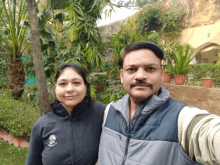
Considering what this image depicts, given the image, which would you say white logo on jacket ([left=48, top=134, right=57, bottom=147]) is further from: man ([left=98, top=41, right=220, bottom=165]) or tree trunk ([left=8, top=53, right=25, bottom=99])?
tree trunk ([left=8, top=53, right=25, bottom=99])

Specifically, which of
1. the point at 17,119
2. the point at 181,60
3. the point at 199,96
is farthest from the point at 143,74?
the point at 199,96

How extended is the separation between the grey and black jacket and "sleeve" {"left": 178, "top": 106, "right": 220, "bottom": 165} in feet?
0.11

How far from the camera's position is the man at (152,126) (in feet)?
2.45

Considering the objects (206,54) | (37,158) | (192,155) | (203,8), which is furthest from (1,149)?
(206,54)

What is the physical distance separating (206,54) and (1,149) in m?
12.5

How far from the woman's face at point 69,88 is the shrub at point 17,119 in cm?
241

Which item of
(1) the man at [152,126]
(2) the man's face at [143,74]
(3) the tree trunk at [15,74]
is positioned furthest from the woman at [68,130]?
(3) the tree trunk at [15,74]

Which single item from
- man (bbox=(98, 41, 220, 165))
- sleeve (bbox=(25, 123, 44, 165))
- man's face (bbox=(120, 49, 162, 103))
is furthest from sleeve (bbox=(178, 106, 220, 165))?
sleeve (bbox=(25, 123, 44, 165))

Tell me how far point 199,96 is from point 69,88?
14.1 ft

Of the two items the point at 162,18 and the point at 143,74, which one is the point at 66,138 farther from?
the point at 162,18

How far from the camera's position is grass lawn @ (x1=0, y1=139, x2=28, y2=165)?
3.04 meters

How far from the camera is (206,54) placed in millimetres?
11328

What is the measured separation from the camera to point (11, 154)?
3.27 meters

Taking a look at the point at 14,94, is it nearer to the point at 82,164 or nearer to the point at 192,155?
the point at 82,164
